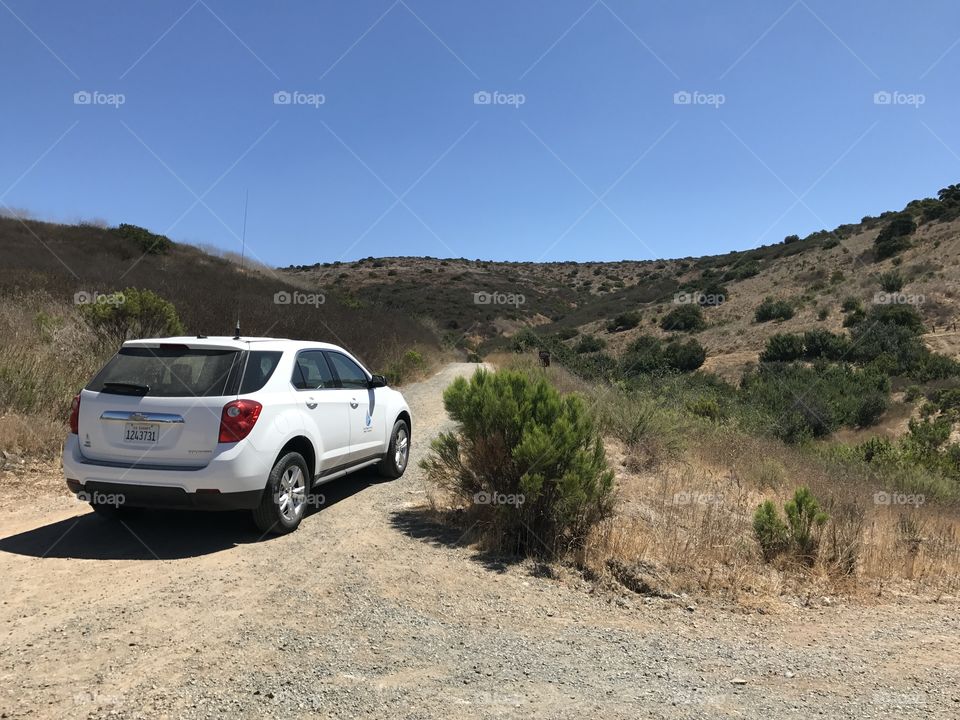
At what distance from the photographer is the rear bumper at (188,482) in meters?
5.36

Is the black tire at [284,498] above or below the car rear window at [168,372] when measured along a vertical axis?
below

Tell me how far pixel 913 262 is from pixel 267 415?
47.3 metres

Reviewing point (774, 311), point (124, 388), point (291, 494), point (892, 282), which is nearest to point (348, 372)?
point (291, 494)

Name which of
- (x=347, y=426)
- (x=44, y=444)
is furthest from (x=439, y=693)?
(x=44, y=444)

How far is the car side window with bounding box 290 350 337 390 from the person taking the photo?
21.2 feet

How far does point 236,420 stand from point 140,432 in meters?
0.82

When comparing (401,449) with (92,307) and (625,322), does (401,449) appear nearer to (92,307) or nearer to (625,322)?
(92,307)

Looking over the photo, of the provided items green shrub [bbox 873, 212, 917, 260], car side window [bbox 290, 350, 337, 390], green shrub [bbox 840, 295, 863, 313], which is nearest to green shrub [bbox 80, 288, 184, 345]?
car side window [bbox 290, 350, 337, 390]

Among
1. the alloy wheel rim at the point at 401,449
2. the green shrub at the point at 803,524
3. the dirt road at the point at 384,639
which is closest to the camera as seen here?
the dirt road at the point at 384,639

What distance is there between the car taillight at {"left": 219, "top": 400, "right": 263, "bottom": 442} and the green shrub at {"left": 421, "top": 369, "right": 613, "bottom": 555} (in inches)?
79.8

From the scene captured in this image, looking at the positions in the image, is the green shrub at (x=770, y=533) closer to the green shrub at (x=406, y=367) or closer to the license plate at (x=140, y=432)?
the license plate at (x=140, y=432)

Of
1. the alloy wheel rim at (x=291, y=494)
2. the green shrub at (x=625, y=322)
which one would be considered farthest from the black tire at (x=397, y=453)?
the green shrub at (x=625, y=322)

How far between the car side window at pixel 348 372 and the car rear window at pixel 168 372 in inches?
62.9

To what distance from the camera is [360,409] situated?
24.7 ft
